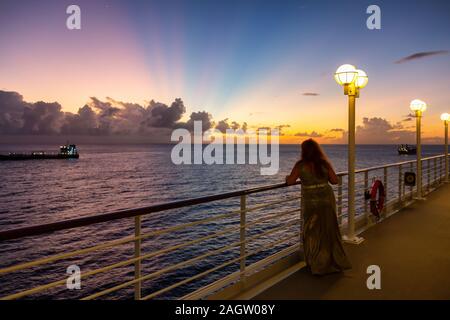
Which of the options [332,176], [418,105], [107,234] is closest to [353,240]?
[332,176]

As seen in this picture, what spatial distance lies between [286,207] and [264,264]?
24178mm

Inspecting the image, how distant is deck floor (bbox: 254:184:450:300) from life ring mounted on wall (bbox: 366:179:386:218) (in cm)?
25

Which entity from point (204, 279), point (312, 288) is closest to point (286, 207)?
point (204, 279)

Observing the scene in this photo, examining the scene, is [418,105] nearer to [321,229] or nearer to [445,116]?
[445,116]

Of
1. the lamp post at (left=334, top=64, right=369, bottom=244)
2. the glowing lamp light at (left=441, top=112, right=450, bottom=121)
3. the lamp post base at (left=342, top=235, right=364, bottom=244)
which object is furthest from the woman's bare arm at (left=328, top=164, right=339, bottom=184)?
the glowing lamp light at (left=441, top=112, right=450, bottom=121)

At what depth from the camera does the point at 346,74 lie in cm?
478

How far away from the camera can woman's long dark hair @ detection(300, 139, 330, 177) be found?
11.0ft

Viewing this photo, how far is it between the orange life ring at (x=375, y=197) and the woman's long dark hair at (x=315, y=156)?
8.89 feet

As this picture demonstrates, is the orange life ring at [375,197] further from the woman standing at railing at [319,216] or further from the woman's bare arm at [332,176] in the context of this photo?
the woman's bare arm at [332,176]

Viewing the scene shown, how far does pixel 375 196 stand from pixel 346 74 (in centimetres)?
222

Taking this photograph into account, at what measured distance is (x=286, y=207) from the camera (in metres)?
27.2

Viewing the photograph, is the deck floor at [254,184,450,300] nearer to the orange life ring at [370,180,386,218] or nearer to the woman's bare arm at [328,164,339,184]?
the orange life ring at [370,180,386,218]

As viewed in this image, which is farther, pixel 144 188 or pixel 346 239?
pixel 144 188
